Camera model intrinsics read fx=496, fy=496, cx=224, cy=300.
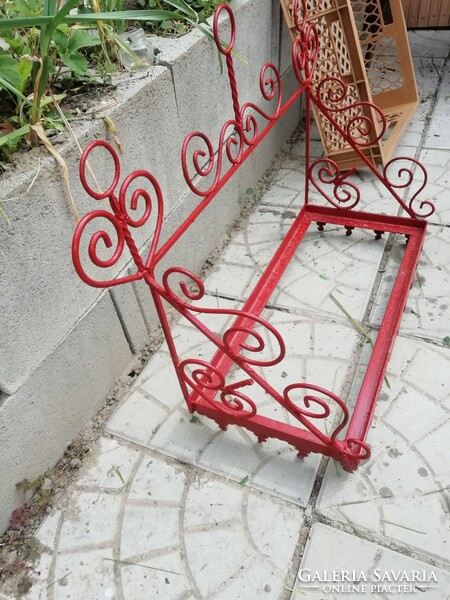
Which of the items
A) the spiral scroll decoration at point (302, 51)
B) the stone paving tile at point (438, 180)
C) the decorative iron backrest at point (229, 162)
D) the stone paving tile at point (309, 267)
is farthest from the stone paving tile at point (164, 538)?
the stone paving tile at point (438, 180)

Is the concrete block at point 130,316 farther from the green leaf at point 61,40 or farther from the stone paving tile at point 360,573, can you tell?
the stone paving tile at point 360,573

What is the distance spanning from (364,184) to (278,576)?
211 centimetres

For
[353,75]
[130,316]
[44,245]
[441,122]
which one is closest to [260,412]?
[130,316]

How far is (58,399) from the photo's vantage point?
1.61 m

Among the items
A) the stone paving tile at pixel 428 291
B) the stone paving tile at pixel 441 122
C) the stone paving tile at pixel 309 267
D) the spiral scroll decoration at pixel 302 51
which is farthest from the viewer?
the stone paving tile at pixel 441 122

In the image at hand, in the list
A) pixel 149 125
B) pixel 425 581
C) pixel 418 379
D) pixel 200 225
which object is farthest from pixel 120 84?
pixel 425 581

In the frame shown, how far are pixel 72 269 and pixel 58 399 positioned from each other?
430 mm

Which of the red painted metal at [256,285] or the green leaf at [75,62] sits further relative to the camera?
the green leaf at [75,62]

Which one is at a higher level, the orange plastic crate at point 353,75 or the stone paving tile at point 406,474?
the orange plastic crate at point 353,75

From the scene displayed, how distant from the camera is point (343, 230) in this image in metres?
2.50

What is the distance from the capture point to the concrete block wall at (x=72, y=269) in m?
1.34

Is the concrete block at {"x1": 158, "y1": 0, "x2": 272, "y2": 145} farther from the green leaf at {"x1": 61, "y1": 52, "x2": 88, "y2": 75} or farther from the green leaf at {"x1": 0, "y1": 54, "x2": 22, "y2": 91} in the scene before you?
the green leaf at {"x1": 0, "y1": 54, "x2": 22, "y2": 91}

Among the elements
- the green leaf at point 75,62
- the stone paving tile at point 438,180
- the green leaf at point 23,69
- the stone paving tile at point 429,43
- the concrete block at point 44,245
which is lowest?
the stone paving tile at point 438,180

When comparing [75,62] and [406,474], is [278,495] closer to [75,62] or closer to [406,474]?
[406,474]
